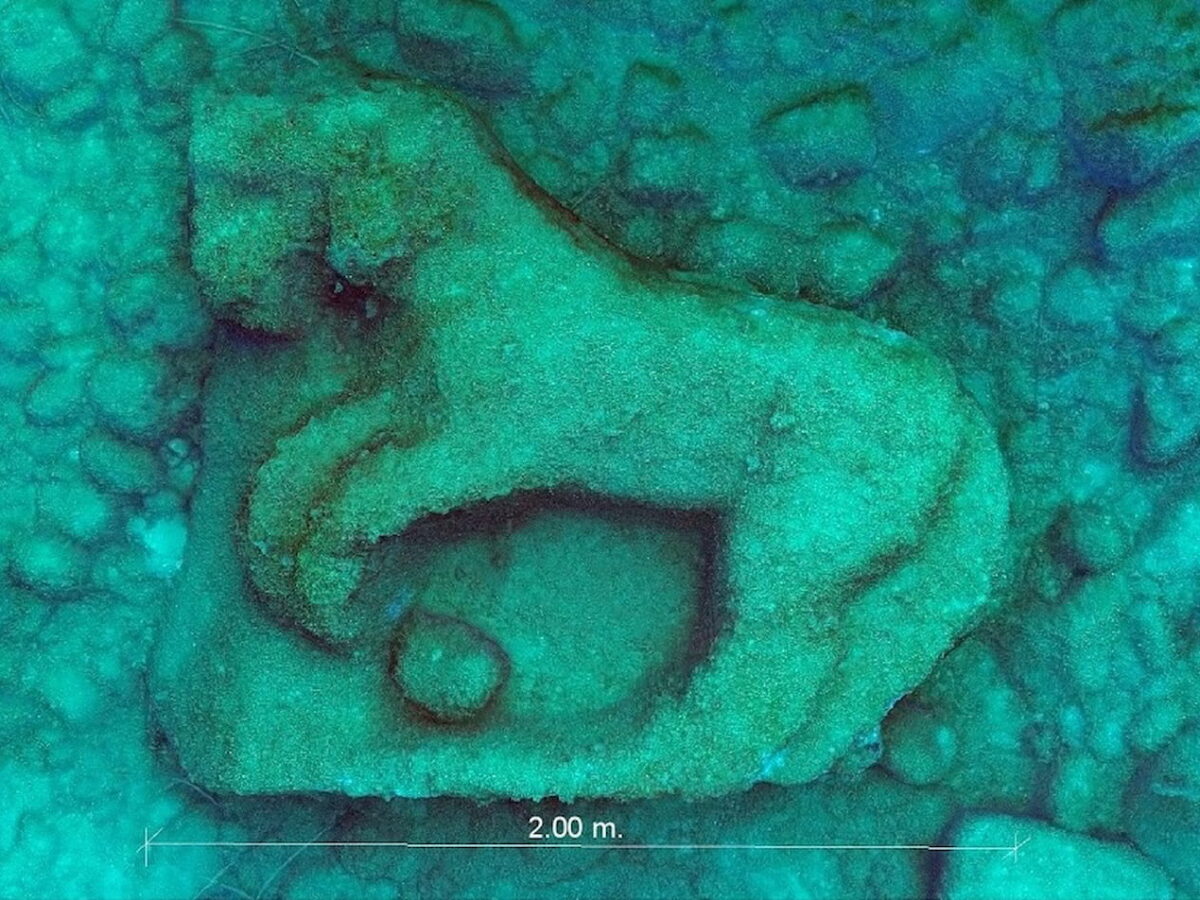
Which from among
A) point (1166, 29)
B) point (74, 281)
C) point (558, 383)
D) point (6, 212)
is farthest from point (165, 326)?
point (1166, 29)

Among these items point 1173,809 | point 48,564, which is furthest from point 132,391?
point 1173,809

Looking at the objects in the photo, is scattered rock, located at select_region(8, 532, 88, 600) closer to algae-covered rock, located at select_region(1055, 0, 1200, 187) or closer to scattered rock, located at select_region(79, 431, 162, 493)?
scattered rock, located at select_region(79, 431, 162, 493)

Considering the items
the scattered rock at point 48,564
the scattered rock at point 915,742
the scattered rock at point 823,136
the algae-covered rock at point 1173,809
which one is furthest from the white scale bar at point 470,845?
the scattered rock at point 823,136

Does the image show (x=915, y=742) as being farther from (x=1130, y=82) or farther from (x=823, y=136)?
(x=1130, y=82)

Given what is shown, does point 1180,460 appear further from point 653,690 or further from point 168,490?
point 168,490

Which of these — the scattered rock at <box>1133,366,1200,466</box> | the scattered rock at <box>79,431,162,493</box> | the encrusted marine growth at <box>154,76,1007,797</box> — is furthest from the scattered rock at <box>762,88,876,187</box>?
the scattered rock at <box>79,431,162,493</box>

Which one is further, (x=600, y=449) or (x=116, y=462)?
(x=116, y=462)

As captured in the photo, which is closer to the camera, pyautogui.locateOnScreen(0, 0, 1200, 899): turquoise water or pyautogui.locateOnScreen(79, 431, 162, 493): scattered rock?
pyautogui.locateOnScreen(0, 0, 1200, 899): turquoise water
